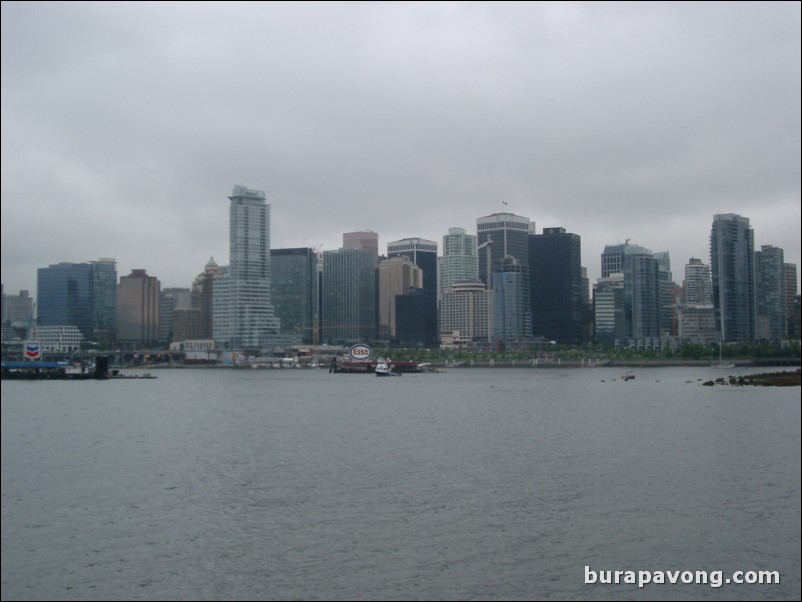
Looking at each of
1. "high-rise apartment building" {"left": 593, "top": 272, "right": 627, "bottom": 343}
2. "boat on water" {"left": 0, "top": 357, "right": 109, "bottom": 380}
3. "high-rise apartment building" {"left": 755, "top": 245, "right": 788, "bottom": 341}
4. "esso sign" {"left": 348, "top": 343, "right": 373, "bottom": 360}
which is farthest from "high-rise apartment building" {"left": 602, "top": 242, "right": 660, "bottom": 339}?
"boat on water" {"left": 0, "top": 357, "right": 109, "bottom": 380}

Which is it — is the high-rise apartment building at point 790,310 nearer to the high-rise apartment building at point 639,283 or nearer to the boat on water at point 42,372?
the high-rise apartment building at point 639,283

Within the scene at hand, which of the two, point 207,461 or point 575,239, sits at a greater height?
point 575,239

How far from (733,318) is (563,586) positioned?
100470 millimetres

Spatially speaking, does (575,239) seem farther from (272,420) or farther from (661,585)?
(661,585)

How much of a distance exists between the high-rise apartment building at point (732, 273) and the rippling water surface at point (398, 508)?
173 ft

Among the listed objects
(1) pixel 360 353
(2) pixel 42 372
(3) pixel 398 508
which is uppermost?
(1) pixel 360 353

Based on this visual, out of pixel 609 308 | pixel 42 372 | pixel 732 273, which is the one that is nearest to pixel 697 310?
pixel 732 273

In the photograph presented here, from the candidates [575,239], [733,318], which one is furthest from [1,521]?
[575,239]

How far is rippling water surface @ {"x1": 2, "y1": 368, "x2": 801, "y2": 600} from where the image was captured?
2277 centimetres

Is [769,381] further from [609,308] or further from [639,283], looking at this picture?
[609,308]

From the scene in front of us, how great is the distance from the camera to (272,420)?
208 ft

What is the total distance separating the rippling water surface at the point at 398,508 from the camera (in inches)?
896

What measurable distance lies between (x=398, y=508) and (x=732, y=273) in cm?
9104

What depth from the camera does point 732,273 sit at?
109 meters
